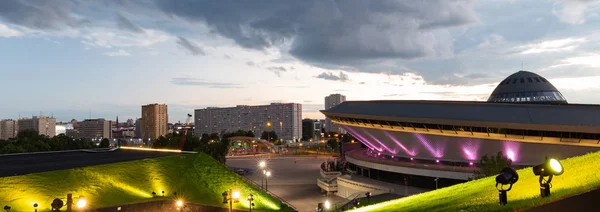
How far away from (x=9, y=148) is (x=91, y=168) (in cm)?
4890

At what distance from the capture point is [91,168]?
28016 mm

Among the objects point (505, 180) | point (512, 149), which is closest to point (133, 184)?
point (505, 180)

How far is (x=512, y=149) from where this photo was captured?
41969mm

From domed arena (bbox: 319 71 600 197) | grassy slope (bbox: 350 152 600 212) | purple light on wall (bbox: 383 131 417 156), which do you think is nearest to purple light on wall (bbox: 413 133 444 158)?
domed arena (bbox: 319 71 600 197)

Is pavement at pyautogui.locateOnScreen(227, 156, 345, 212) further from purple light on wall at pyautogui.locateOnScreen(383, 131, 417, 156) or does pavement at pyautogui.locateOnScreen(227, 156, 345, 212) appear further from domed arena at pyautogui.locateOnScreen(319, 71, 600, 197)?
purple light on wall at pyautogui.locateOnScreen(383, 131, 417, 156)

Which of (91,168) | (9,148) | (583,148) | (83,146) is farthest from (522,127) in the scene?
(83,146)

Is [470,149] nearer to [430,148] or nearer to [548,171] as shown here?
[430,148]

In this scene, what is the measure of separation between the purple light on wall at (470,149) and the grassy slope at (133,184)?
23.3m

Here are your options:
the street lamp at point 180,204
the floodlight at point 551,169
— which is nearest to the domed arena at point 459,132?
the street lamp at point 180,204

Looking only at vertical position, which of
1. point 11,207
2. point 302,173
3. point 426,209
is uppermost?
point 426,209

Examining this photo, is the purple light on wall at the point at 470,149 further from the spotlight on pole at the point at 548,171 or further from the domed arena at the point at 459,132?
the spotlight on pole at the point at 548,171

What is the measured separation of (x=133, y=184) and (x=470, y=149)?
112 feet

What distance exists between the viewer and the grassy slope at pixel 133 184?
23.8 metres

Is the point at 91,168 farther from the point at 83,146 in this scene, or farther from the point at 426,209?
the point at 83,146
